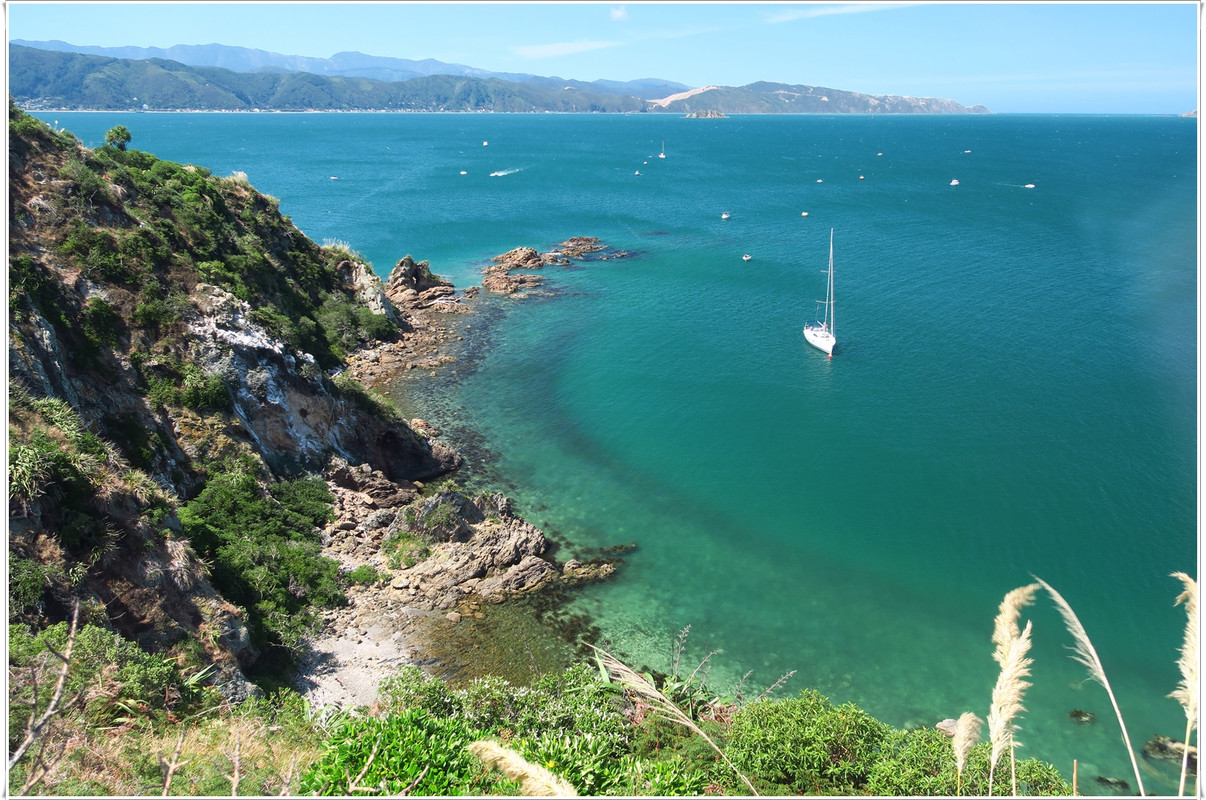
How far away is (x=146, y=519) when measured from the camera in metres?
21.0

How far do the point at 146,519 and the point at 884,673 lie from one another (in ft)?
85.8

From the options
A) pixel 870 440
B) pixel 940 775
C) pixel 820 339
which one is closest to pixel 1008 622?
pixel 940 775

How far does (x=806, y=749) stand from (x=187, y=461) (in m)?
25.9

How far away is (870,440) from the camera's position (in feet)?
140

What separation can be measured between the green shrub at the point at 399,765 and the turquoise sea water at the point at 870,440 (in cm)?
1417

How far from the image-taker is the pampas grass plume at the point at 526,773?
9492mm

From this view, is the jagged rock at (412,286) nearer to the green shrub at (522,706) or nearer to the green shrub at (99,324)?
the green shrub at (99,324)

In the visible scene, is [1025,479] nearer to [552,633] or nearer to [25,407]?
[552,633]

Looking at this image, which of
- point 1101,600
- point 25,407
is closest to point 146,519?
point 25,407

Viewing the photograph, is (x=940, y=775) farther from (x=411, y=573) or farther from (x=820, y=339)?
(x=820, y=339)

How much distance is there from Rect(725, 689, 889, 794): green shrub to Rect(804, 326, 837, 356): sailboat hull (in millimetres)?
40865

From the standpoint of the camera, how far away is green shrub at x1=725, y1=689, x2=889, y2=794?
15.5m

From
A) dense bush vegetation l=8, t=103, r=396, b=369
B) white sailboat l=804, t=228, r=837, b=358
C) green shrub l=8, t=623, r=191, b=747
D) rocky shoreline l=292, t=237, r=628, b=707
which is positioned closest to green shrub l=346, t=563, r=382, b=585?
rocky shoreline l=292, t=237, r=628, b=707

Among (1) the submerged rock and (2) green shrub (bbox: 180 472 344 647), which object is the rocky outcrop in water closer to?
(2) green shrub (bbox: 180 472 344 647)
